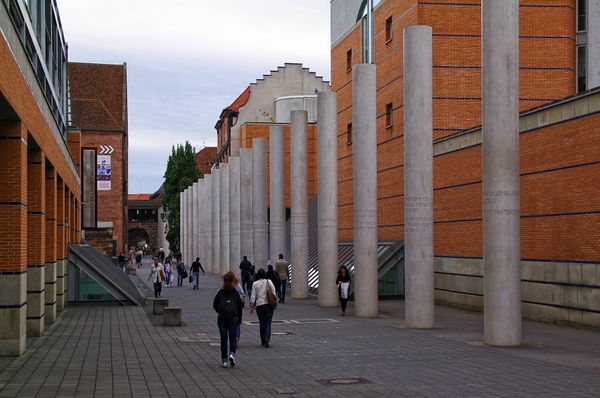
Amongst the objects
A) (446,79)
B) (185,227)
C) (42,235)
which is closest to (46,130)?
(42,235)

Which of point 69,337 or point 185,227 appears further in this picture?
point 185,227

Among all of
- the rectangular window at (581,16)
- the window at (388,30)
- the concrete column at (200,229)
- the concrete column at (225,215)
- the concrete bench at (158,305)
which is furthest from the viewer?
the concrete column at (200,229)

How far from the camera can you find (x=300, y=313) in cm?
2617

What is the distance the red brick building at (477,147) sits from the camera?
67.9 feet

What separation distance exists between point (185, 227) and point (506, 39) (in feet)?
224

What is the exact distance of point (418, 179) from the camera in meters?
21.5

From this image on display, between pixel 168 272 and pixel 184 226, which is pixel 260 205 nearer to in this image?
pixel 168 272

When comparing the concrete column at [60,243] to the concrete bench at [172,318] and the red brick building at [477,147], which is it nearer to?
the concrete bench at [172,318]

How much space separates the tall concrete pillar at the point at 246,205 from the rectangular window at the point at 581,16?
20188mm

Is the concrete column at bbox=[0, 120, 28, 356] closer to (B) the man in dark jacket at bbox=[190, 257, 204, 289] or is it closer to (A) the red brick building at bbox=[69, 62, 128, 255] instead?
(B) the man in dark jacket at bbox=[190, 257, 204, 289]

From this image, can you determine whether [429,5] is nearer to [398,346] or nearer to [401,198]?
[401,198]

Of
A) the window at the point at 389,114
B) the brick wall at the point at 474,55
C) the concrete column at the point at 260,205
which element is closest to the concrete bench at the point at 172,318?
the brick wall at the point at 474,55

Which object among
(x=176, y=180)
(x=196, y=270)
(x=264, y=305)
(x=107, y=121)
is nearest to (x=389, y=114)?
(x=196, y=270)

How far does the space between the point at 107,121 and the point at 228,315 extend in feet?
255
